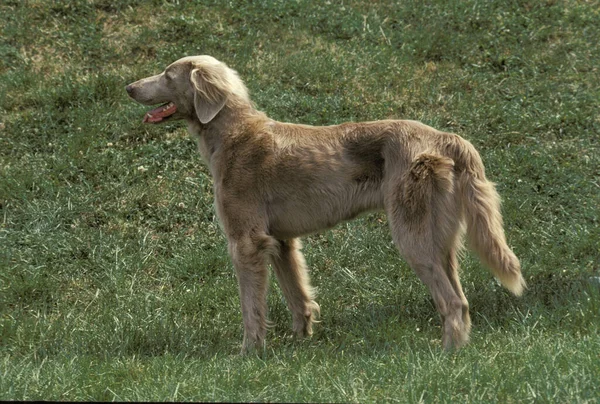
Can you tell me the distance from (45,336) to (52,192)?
264cm

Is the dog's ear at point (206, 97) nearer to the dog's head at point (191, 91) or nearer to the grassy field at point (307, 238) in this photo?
the dog's head at point (191, 91)

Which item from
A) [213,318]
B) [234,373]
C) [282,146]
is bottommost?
[213,318]

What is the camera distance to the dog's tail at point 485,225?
6.07 m

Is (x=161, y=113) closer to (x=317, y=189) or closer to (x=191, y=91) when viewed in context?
(x=191, y=91)

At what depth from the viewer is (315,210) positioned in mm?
6672

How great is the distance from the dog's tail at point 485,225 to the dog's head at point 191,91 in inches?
75.3

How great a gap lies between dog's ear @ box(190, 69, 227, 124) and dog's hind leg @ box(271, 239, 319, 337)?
1132 mm

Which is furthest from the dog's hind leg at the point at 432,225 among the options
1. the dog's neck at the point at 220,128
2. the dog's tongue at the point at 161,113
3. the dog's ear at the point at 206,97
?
the dog's tongue at the point at 161,113

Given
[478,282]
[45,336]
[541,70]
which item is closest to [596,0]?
[541,70]

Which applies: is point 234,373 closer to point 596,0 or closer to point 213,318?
point 213,318

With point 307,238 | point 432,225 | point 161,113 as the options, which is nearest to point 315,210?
point 432,225

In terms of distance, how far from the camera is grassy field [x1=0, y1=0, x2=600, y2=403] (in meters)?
5.15

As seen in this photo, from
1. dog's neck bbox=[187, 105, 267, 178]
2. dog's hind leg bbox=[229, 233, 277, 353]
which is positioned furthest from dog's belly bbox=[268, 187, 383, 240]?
dog's neck bbox=[187, 105, 267, 178]

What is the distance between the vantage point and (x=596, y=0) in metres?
12.4
